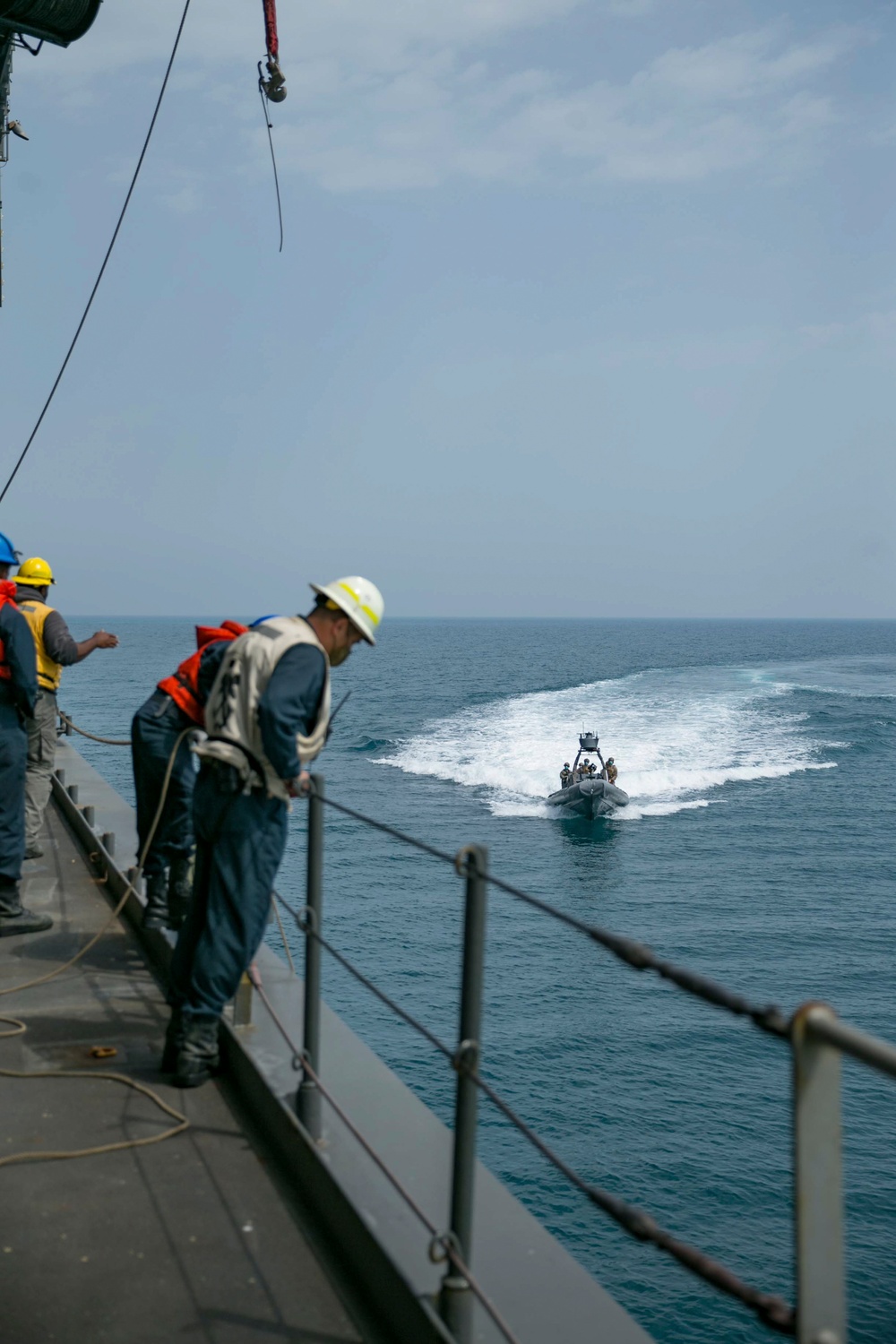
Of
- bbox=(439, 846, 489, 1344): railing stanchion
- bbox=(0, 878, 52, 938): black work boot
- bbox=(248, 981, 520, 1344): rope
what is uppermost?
bbox=(439, 846, 489, 1344): railing stanchion

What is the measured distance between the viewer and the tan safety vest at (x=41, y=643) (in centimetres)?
652

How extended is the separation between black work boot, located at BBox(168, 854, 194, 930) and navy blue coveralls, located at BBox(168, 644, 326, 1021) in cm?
132

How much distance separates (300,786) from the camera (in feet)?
11.5

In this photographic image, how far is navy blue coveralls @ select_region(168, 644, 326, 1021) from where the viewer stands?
3.48 m

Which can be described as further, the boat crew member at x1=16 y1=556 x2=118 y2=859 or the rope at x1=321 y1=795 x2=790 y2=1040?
the boat crew member at x1=16 y1=556 x2=118 y2=859

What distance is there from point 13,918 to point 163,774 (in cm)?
121

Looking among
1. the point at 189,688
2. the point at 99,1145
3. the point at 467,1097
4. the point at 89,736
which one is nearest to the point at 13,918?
the point at 189,688

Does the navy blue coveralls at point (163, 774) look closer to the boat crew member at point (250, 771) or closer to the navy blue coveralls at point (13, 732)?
the navy blue coveralls at point (13, 732)

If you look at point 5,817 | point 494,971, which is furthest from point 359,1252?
point 494,971

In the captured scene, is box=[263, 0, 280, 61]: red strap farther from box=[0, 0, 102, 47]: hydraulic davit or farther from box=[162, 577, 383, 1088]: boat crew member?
box=[162, 577, 383, 1088]: boat crew member

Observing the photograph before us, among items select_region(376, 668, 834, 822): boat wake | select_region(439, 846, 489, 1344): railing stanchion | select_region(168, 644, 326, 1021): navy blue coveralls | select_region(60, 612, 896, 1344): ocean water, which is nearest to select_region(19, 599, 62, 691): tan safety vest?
select_region(168, 644, 326, 1021): navy blue coveralls

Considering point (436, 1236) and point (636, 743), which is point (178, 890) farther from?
point (636, 743)

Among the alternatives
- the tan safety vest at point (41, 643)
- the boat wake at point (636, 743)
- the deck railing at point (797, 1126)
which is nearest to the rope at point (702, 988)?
the deck railing at point (797, 1126)

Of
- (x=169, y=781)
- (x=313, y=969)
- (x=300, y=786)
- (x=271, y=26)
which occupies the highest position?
(x=271, y=26)
